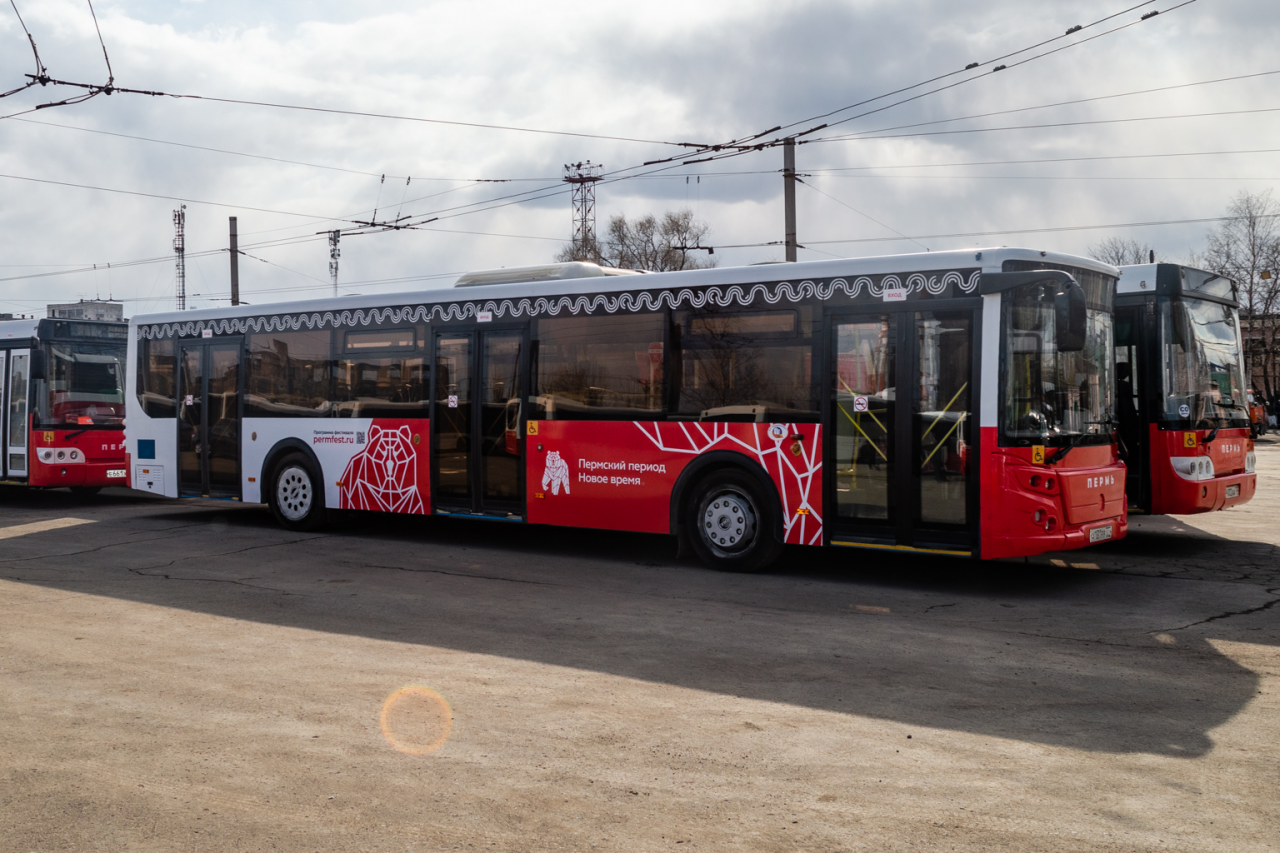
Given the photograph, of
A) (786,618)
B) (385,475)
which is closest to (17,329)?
(385,475)

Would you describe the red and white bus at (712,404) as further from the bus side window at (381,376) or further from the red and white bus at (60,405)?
the red and white bus at (60,405)

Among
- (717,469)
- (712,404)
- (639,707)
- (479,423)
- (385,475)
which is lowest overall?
(639,707)

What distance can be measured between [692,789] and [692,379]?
21.2ft

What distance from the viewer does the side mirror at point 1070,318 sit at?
869 cm

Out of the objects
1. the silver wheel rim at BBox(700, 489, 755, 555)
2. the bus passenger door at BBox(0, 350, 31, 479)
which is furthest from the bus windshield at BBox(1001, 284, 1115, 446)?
the bus passenger door at BBox(0, 350, 31, 479)

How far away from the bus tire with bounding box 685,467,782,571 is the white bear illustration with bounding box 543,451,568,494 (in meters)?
1.51

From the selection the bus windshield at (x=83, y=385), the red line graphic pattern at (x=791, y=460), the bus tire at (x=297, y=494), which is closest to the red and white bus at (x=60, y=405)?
the bus windshield at (x=83, y=385)

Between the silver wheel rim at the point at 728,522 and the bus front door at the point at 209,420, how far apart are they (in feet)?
22.9

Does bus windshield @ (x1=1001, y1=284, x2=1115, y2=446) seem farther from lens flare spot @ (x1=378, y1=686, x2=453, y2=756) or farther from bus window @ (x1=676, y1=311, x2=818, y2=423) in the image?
lens flare spot @ (x1=378, y1=686, x2=453, y2=756)

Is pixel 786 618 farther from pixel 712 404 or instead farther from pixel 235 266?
pixel 235 266

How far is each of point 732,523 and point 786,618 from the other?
2.25 metres

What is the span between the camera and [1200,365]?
39.4 feet

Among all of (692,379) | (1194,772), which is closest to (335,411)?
(692,379)

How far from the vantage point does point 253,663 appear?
6738 millimetres
